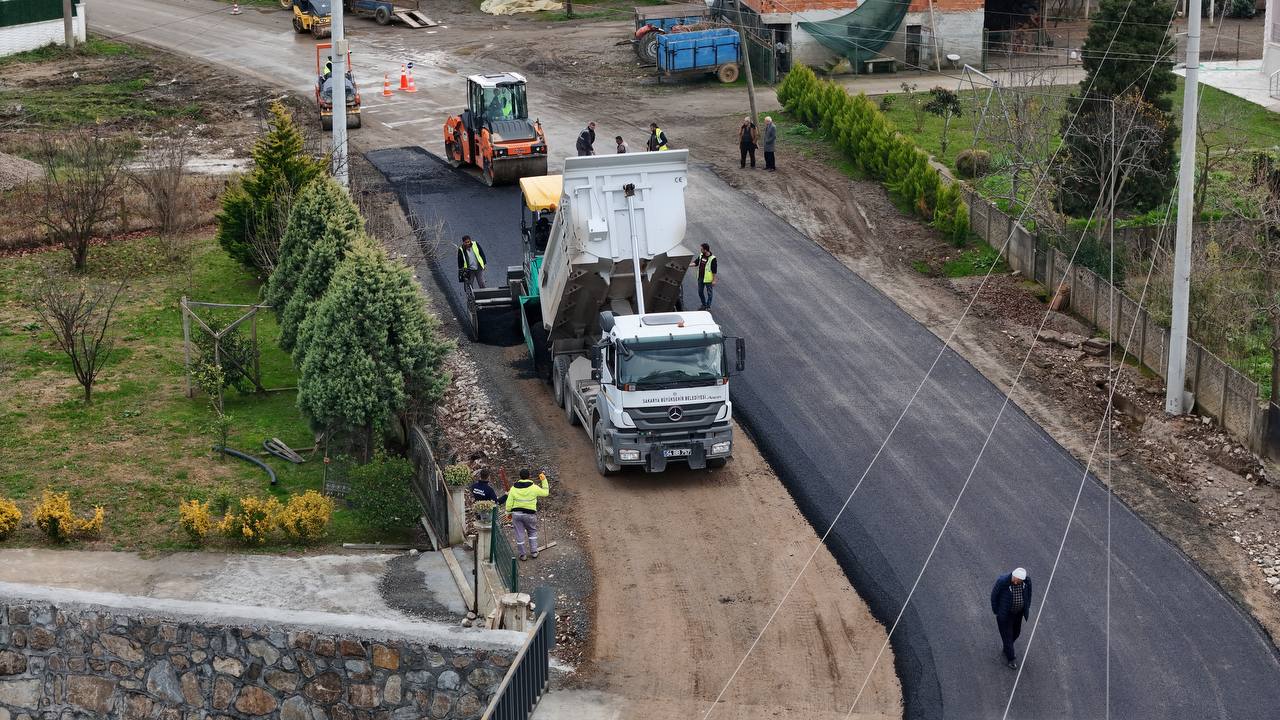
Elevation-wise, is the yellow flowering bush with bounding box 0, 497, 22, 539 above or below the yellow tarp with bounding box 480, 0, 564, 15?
below

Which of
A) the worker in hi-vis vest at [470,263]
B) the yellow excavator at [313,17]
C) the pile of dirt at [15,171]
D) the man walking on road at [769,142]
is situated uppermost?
the yellow excavator at [313,17]

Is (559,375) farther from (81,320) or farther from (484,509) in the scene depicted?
(81,320)

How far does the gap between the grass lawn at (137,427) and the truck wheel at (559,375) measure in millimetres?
4457

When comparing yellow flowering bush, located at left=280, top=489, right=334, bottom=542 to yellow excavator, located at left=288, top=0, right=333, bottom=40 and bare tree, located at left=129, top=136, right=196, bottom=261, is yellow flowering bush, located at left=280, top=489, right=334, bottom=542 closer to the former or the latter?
bare tree, located at left=129, top=136, right=196, bottom=261

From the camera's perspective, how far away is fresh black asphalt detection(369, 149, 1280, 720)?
59.1ft

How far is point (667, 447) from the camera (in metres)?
23.2

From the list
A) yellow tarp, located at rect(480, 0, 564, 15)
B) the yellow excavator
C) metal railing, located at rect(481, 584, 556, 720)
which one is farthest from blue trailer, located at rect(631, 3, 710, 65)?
metal railing, located at rect(481, 584, 556, 720)

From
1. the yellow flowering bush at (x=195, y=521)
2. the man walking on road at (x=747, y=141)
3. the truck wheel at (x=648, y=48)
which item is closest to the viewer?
the yellow flowering bush at (x=195, y=521)

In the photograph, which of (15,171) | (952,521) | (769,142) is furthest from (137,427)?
(769,142)

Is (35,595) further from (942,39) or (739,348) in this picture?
(942,39)

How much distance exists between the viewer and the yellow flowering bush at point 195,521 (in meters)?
20.1

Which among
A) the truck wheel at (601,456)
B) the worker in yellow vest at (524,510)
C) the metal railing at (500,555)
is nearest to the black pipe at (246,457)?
the worker in yellow vest at (524,510)

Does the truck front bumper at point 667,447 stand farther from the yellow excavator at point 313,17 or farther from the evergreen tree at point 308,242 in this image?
the yellow excavator at point 313,17

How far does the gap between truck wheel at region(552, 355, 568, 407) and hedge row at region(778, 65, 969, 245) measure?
11663 mm
